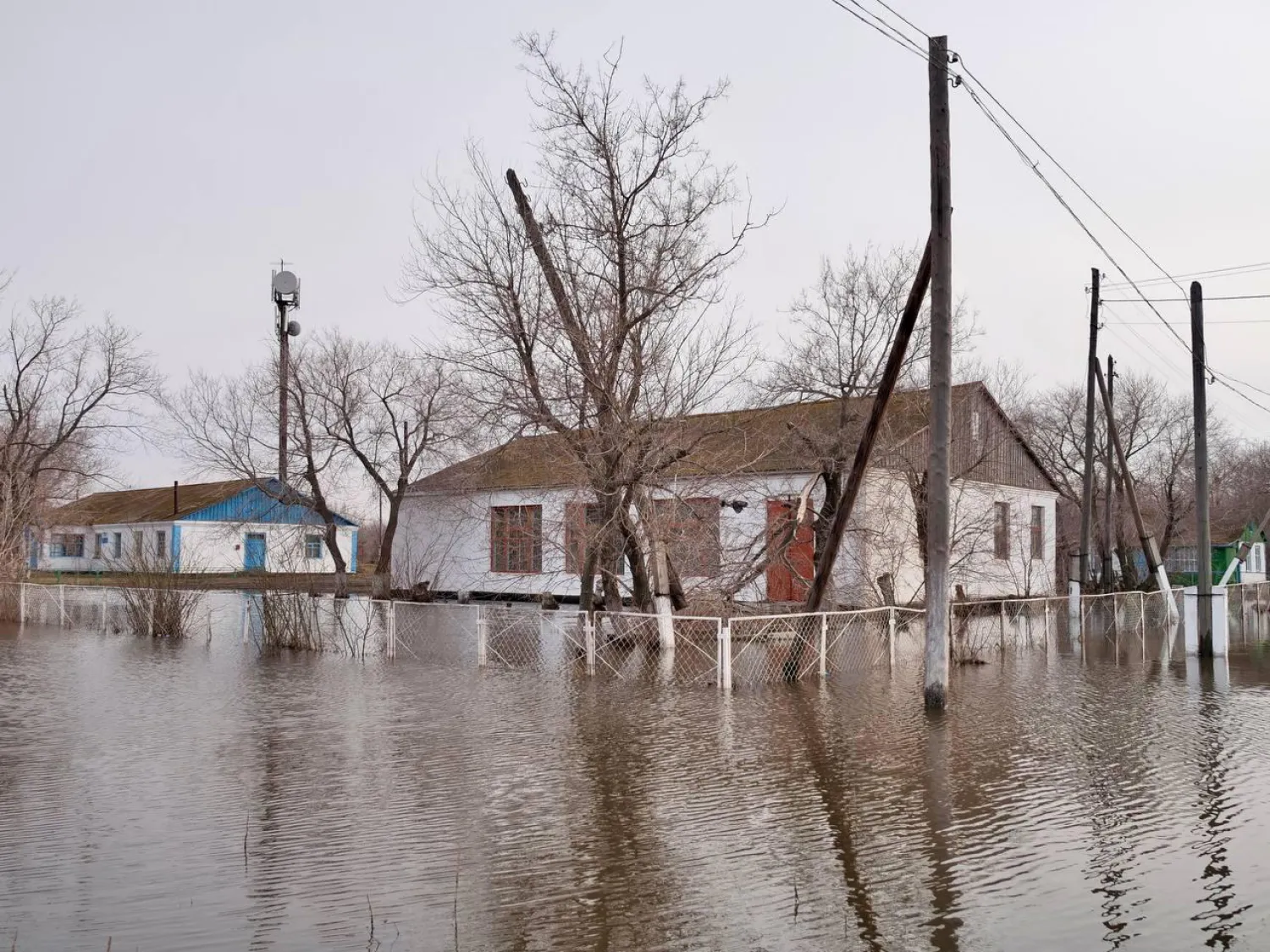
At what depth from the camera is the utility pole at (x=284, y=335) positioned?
2738cm

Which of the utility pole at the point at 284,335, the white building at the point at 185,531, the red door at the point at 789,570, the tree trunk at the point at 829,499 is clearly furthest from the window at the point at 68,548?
the tree trunk at the point at 829,499

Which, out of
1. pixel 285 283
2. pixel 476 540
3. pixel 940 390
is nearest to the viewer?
pixel 940 390

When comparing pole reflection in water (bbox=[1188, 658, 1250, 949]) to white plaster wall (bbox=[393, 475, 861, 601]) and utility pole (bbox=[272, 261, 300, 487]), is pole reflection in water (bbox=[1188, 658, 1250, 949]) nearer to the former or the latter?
white plaster wall (bbox=[393, 475, 861, 601])

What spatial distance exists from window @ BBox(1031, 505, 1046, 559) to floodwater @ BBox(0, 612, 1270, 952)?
17775 millimetres

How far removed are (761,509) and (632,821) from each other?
17400 millimetres

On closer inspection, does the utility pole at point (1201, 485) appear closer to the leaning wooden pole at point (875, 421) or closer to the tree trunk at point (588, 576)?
the leaning wooden pole at point (875, 421)

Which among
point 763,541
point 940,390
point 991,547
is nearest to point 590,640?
point 940,390

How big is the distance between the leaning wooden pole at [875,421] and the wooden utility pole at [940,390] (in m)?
0.24

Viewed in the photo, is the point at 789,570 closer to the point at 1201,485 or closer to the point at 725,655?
the point at 1201,485

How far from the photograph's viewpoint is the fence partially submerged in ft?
45.3

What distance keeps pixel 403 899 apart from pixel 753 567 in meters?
12.3

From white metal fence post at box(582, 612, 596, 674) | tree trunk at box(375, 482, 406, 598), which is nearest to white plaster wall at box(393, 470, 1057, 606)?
tree trunk at box(375, 482, 406, 598)

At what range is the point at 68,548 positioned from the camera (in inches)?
1955

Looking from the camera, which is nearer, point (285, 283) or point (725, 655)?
point (725, 655)
